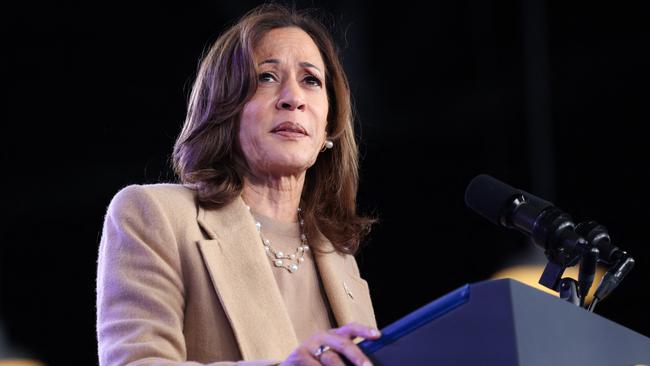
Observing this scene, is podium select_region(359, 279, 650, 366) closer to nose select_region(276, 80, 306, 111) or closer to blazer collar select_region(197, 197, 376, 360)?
blazer collar select_region(197, 197, 376, 360)

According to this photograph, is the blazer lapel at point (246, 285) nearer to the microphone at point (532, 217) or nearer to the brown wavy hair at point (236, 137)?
the brown wavy hair at point (236, 137)

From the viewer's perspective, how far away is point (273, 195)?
215 cm

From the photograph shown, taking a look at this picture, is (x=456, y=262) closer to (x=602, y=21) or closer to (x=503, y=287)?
(x=602, y=21)

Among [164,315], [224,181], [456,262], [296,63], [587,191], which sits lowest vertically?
[456,262]

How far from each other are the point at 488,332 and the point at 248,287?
35.4 inches

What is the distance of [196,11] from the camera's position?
427cm

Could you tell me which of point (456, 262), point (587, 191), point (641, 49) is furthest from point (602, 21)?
point (456, 262)

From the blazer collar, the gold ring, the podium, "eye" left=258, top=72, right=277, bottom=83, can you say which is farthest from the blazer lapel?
the podium

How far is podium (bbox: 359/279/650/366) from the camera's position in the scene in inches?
39.0

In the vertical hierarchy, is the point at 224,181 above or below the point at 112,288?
above

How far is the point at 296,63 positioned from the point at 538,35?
256cm

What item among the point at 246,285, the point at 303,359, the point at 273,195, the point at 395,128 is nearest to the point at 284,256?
the point at 273,195

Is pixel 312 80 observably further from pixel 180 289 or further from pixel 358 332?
pixel 358 332

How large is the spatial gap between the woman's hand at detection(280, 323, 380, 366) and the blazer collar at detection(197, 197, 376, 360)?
561 millimetres
